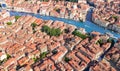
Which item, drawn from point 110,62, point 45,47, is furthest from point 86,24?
point 110,62

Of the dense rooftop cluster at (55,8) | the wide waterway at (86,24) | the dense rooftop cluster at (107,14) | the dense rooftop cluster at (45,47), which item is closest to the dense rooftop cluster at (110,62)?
the dense rooftop cluster at (45,47)

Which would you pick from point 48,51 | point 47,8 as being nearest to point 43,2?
point 47,8

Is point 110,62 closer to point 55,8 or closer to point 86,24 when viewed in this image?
point 86,24

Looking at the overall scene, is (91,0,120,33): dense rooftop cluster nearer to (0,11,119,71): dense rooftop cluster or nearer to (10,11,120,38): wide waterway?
(10,11,120,38): wide waterway

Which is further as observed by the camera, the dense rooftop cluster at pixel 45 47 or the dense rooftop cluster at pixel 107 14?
the dense rooftop cluster at pixel 107 14

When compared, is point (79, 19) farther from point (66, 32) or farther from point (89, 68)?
point (89, 68)

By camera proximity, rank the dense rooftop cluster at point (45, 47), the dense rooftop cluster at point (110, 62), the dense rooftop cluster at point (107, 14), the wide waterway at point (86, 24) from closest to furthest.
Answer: the dense rooftop cluster at point (110, 62) < the dense rooftop cluster at point (45, 47) < the wide waterway at point (86, 24) < the dense rooftop cluster at point (107, 14)

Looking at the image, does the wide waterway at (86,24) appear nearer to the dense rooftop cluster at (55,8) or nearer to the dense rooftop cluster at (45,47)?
the dense rooftop cluster at (55,8)

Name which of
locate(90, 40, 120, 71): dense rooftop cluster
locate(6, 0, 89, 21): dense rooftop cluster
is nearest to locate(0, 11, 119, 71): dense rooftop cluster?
locate(90, 40, 120, 71): dense rooftop cluster
